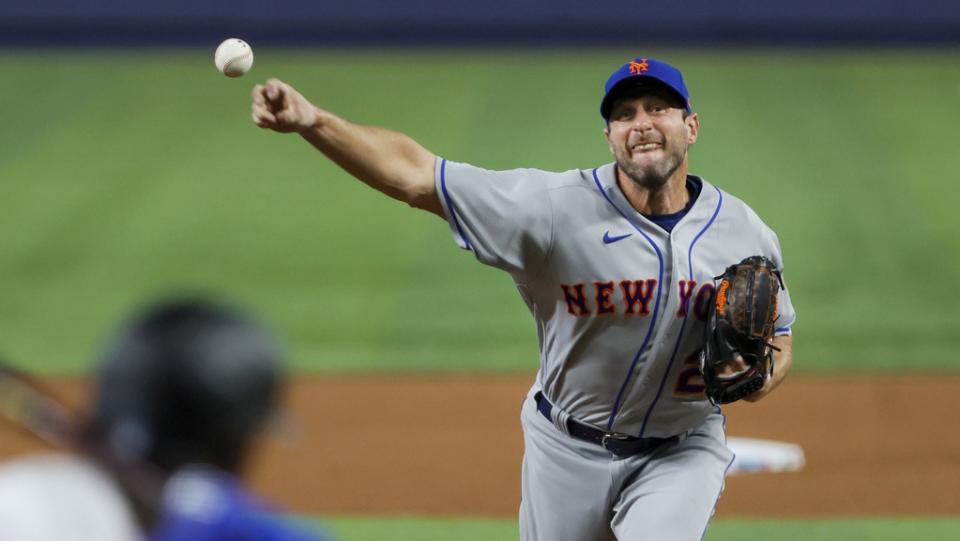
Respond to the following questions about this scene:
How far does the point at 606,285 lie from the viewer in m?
4.98

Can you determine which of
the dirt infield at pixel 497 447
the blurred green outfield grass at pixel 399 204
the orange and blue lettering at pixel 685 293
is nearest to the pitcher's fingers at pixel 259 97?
the orange and blue lettering at pixel 685 293

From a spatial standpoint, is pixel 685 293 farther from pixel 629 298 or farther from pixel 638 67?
pixel 638 67

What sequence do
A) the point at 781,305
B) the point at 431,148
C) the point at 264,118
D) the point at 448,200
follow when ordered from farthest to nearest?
the point at 431,148
the point at 781,305
the point at 448,200
the point at 264,118

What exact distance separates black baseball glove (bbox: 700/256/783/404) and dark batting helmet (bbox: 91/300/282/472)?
9.53ft

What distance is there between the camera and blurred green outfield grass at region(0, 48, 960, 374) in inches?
412

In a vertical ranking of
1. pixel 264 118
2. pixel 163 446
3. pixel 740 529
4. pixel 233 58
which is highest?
pixel 233 58

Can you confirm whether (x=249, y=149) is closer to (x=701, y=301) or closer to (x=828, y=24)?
(x=828, y=24)

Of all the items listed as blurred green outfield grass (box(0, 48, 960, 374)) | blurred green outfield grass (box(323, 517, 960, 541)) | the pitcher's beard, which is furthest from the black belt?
blurred green outfield grass (box(0, 48, 960, 374))

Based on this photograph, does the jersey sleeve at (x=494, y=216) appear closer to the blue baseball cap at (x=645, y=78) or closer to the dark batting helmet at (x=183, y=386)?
the blue baseball cap at (x=645, y=78)

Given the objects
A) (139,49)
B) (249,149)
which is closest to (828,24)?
(249,149)

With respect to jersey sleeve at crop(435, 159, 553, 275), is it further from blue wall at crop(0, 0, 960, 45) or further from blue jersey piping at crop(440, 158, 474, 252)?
blue wall at crop(0, 0, 960, 45)

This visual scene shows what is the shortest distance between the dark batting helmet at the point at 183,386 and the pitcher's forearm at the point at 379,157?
2.47m

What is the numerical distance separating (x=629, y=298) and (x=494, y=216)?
0.60 metres

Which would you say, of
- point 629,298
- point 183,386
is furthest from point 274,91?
point 183,386
